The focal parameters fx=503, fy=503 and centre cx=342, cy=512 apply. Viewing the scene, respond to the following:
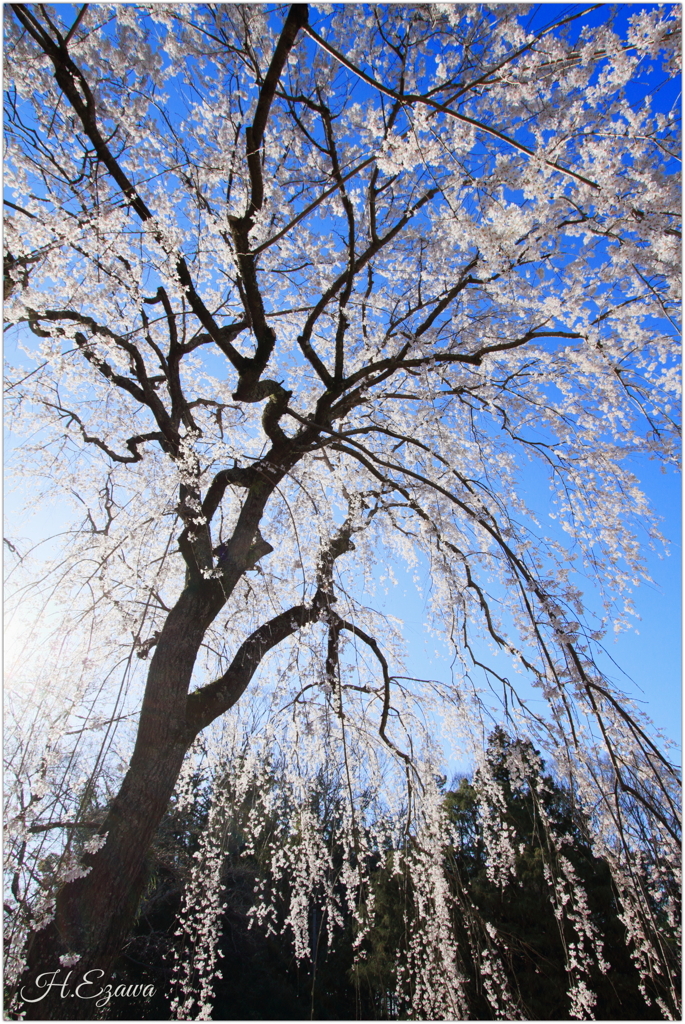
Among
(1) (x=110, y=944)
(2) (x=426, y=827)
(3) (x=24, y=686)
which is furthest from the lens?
(2) (x=426, y=827)

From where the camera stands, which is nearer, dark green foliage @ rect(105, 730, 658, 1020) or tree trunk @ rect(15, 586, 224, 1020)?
tree trunk @ rect(15, 586, 224, 1020)

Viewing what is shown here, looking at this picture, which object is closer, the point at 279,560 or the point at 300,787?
the point at 300,787

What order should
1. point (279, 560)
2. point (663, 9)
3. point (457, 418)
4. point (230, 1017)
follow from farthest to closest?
point (230, 1017) → point (279, 560) → point (457, 418) → point (663, 9)

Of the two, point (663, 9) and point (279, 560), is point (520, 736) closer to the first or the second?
point (279, 560)

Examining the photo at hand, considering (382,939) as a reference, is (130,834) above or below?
above

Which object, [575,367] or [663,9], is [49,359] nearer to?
[663,9]

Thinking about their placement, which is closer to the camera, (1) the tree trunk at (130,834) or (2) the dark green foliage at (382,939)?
(1) the tree trunk at (130,834)

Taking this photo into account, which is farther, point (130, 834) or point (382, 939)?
point (382, 939)

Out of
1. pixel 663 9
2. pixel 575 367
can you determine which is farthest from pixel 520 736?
pixel 663 9

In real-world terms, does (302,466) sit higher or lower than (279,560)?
higher

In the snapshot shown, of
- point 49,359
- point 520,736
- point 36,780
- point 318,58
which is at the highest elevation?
point 318,58

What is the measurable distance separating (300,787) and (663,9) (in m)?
4.24

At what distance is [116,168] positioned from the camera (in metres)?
2.48

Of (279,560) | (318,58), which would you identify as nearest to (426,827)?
(279,560)
